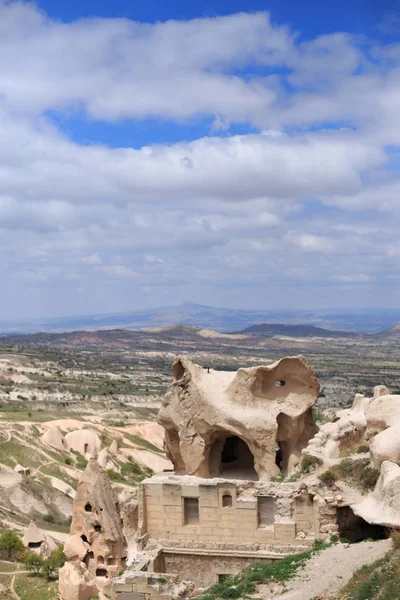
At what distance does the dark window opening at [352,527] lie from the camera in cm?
2034

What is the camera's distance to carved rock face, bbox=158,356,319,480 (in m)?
24.2

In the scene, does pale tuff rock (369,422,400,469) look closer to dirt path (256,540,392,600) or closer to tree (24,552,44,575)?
dirt path (256,540,392,600)

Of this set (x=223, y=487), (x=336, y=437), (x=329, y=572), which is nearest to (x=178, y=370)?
(x=223, y=487)

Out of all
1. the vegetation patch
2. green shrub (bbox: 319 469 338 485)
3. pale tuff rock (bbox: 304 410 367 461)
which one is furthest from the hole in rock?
the vegetation patch

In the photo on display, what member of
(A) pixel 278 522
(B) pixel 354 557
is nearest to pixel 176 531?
(A) pixel 278 522

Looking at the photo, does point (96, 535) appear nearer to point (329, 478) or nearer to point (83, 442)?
point (329, 478)

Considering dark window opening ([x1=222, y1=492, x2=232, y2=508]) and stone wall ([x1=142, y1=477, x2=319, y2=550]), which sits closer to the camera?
stone wall ([x1=142, y1=477, x2=319, y2=550])

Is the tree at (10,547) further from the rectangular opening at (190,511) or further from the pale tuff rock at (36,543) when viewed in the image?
the rectangular opening at (190,511)

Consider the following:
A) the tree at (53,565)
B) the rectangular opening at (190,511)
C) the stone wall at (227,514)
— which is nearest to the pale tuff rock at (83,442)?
the tree at (53,565)

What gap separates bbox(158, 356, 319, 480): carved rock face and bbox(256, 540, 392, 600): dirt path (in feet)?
20.5

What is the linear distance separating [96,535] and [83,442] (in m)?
35.1

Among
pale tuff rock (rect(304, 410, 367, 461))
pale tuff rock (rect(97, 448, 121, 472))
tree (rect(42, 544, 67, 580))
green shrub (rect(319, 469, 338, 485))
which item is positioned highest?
pale tuff rock (rect(304, 410, 367, 461))

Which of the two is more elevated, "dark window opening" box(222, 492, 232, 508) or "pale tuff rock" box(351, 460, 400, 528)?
"pale tuff rock" box(351, 460, 400, 528)

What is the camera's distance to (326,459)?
2223 centimetres
